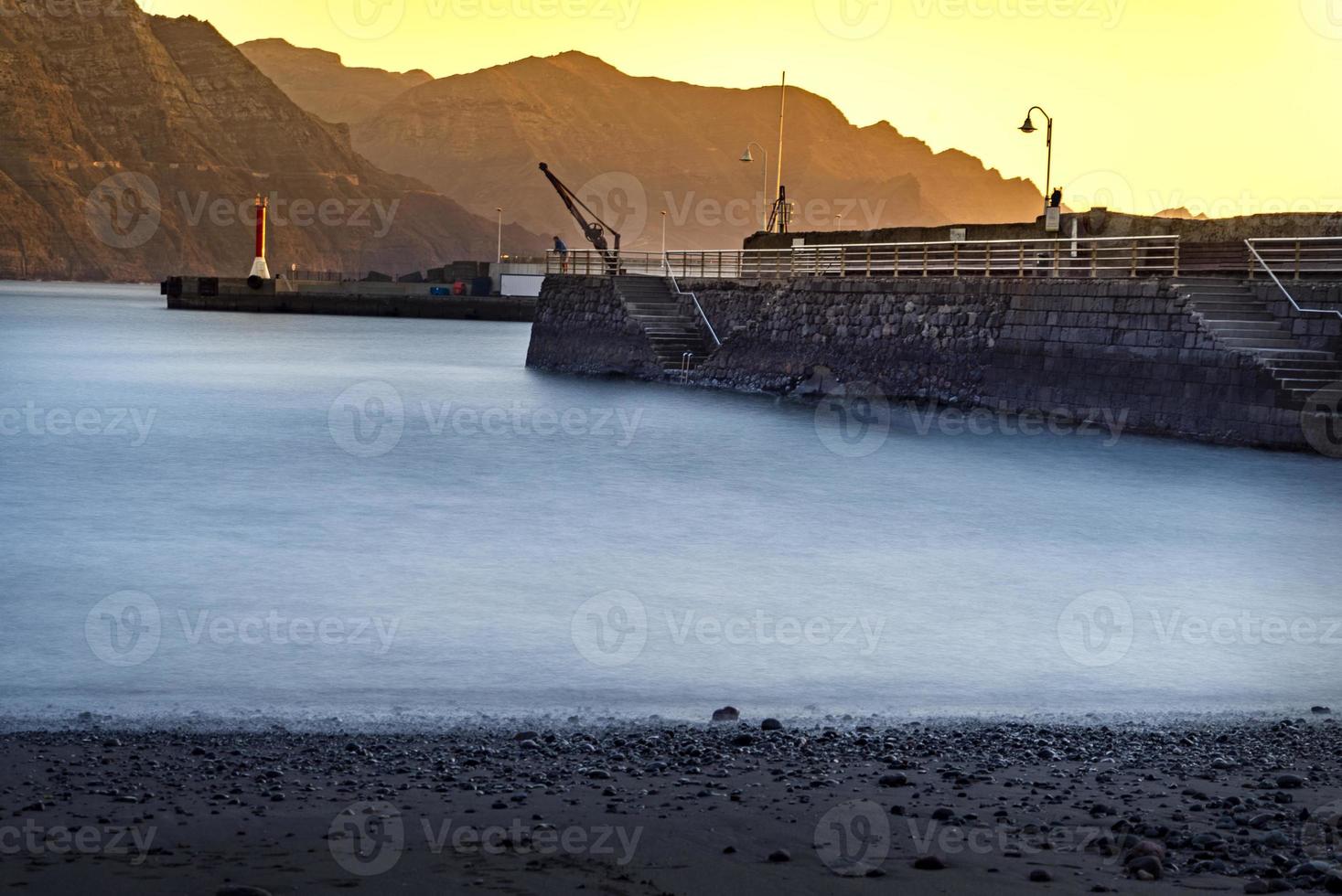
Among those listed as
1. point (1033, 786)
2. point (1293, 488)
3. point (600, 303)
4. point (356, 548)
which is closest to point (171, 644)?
point (356, 548)

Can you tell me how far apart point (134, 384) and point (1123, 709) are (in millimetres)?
38295

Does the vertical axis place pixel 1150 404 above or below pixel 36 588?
above

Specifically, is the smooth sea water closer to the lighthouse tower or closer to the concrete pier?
the concrete pier

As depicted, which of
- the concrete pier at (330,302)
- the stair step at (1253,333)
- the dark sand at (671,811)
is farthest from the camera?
the concrete pier at (330,302)

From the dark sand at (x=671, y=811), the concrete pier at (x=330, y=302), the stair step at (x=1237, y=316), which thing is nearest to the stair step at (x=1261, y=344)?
the stair step at (x=1237, y=316)

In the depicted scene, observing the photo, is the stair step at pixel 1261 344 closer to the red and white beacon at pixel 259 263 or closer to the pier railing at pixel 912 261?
the pier railing at pixel 912 261

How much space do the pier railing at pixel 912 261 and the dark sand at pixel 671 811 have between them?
18.2 metres

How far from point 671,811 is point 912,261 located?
1122 inches

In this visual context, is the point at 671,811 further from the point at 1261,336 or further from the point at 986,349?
the point at 986,349

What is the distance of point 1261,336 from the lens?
21266mm

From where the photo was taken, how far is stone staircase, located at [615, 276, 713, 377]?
118 ft

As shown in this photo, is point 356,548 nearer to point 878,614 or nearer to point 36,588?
point 36,588

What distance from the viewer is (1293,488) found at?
59.7 ft

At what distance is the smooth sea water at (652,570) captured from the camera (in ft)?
29.5
